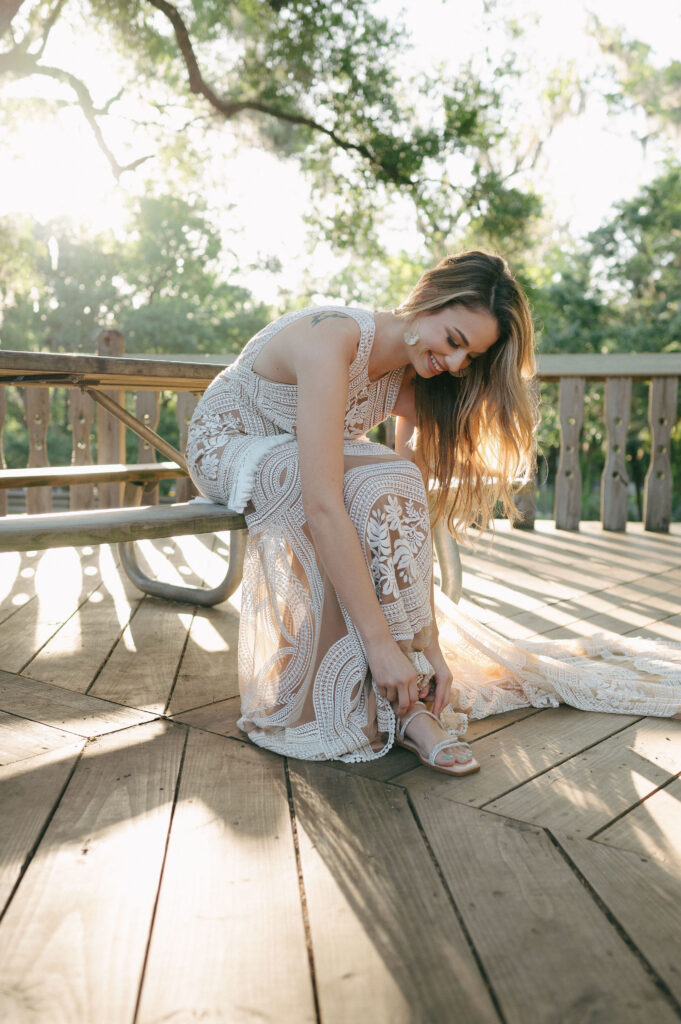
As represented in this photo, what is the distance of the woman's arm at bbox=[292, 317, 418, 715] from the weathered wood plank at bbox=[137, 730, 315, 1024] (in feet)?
0.92

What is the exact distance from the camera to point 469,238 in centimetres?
1252

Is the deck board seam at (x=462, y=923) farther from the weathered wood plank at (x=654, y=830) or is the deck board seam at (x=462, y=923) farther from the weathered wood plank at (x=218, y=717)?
the weathered wood plank at (x=218, y=717)

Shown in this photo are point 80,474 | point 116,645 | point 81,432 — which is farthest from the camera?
point 81,432

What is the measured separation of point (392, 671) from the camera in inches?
62.8

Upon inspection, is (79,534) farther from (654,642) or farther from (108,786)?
(654,642)

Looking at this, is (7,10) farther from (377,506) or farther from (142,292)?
(142,292)

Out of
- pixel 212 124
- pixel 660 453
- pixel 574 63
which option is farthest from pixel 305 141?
pixel 660 453

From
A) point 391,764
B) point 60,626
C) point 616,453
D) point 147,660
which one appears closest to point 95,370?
point 60,626

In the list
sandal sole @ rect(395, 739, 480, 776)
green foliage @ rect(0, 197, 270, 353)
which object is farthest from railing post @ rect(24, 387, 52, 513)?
green foliage @ rect(0, 197, 270, 353)

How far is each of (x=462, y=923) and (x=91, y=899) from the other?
0.47 m

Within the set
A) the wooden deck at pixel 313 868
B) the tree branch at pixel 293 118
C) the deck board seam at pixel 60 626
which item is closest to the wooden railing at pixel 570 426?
the deck board seam at pixel 60 626

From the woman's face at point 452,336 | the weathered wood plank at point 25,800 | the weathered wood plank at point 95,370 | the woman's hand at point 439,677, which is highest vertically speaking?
the woman's face at point 452,336

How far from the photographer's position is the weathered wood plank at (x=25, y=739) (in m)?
1.59

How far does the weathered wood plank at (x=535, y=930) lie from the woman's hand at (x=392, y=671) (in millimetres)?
277
